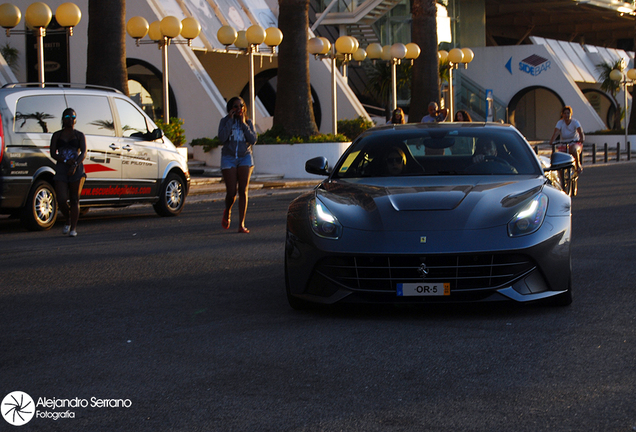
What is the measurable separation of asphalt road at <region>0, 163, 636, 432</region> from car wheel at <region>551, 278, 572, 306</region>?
58 millimetres

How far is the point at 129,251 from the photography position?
10586 millimetres

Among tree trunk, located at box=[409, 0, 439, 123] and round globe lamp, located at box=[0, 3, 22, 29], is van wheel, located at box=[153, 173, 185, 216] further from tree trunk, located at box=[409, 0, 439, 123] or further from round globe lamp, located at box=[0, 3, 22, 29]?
tree trunk, located at box=[409, 0, 439, 123]

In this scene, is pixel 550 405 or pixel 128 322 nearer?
pixel 550 405

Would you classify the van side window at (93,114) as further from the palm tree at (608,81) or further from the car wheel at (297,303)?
Answer: the palm tree at (608,81)

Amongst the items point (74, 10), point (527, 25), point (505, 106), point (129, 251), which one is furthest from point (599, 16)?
point (129, 251)

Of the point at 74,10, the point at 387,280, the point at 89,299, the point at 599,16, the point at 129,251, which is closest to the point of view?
the point at 387,280

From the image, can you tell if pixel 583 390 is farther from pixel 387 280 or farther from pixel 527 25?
pixel 527 25

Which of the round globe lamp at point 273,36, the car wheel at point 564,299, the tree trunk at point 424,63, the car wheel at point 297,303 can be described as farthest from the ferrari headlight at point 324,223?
the tree trunk at point 424,63

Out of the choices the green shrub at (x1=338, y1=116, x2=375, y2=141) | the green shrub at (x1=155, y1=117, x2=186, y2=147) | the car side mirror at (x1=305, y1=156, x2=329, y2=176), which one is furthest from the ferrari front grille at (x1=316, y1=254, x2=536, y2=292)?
the green shrub at (x1=338, y1=116, x2=375, y2=141)

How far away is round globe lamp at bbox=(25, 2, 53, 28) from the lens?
18.3 metres

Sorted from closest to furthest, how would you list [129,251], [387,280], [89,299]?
[387,280] < [89,299] < [129,251]

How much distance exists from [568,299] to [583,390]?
2082 millimetres

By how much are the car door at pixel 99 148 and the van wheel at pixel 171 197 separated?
1.00 metres

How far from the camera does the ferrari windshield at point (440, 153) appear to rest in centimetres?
737
